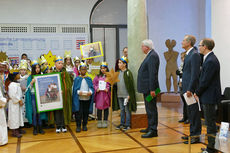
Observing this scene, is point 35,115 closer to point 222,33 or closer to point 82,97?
point 82,97

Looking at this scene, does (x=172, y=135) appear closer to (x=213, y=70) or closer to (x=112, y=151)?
(x=112, y=151)

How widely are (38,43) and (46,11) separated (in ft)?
4.07

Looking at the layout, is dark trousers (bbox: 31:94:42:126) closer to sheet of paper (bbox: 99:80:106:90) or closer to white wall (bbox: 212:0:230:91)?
sheet of paper (bbox: 99:80:106:90)

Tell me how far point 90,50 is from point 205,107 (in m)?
3.91

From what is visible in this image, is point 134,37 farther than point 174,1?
No

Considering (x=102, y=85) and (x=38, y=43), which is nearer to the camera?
(x=102, y=85)

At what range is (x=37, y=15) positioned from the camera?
370 inches

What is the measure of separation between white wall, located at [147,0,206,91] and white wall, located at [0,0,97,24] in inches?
104

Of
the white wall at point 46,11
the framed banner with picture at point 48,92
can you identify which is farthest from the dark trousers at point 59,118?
the white wall at point 46,11

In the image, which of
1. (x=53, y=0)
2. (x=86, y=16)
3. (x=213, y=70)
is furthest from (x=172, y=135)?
(x=53, y=0)

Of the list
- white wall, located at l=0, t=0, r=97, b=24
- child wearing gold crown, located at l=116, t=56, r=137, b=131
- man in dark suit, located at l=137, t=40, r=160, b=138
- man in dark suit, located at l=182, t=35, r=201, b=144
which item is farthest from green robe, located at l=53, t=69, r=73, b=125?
white wall, located at l=0, t=0, r=97, b=24

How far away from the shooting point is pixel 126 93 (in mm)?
5066

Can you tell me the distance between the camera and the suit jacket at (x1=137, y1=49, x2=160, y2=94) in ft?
13.9

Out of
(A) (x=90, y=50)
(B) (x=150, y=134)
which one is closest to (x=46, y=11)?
(A) (x=90, y=50)
